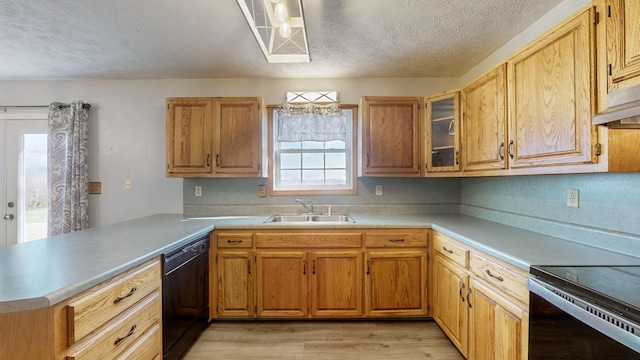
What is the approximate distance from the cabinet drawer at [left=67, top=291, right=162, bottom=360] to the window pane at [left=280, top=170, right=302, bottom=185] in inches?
67.8

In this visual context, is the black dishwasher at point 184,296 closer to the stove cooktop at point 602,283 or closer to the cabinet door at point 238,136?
the cabinet door at point 238,136

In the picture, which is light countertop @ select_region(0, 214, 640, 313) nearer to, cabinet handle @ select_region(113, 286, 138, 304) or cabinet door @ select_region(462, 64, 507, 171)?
cabinet handle @ select_region(113, 286, 138, 304)

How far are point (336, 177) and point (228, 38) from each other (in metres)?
1.69

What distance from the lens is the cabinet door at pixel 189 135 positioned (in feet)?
8.55

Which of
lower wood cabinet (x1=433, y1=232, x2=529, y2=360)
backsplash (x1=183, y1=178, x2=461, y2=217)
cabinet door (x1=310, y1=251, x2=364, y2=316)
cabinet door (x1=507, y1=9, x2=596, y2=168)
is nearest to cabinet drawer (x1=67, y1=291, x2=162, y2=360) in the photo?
cabinet door (x1=310, y1=251, x2=364, y2=316)

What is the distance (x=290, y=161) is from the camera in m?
3.07

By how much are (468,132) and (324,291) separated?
1.80 metres

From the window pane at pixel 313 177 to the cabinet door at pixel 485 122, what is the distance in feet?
4.72

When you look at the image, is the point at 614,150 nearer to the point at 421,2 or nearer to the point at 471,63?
the point at 421,2

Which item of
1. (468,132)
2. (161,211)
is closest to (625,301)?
(468,132)

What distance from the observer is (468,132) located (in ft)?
7.35

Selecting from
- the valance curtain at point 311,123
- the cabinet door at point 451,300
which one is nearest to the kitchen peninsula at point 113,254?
the cabinet door at point 451,300

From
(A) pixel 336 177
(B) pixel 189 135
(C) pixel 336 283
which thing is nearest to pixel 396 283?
(C) pixel 336 283

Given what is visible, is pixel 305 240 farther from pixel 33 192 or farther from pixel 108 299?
pixel 33 192
